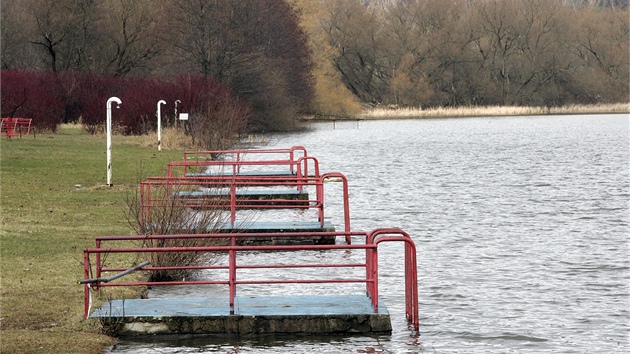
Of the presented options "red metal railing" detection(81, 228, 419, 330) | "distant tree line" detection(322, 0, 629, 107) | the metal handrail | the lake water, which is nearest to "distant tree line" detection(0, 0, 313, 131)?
the lake water

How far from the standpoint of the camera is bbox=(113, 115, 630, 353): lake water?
13.0m


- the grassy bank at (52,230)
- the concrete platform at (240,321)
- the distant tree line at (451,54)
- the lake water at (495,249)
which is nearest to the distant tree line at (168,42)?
the distant tree line at (451,54)

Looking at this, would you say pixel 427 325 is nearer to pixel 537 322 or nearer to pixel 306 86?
pixel 537 322

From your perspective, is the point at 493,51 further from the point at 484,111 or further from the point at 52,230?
the point at 52,230

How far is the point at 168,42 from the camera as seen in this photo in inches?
2803

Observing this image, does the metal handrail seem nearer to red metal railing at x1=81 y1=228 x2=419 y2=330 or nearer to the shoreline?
red metal railing at x1=81 y1=228 x2=419 y2=330

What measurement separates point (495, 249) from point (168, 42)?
174 feet

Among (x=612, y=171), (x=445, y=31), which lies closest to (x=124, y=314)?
(x=612, y=171)

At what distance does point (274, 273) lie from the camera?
17781 mm

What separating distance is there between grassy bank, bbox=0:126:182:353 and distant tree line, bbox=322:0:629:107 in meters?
67.2

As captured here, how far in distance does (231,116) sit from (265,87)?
2183 cm

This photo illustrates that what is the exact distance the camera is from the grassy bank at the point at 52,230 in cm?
1195

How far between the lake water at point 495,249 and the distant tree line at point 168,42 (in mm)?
18011

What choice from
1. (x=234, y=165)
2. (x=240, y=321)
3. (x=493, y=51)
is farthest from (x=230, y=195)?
(x=493, y=51)
